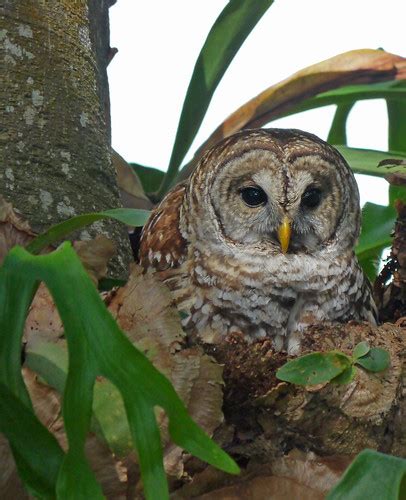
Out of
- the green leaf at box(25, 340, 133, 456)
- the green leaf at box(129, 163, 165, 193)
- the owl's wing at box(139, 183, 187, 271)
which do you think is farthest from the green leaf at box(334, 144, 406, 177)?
the green leaf at box(25, 340, 133, 456)

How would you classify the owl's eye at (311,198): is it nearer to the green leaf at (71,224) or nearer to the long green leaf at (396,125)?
the long green leaf at (396,125)

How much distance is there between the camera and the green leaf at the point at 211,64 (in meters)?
2.64

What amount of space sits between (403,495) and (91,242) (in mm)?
551

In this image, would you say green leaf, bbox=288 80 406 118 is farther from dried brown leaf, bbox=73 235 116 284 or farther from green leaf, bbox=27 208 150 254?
dried brown leaf, bbox=73 235 116 284

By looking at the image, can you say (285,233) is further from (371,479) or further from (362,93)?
(371,479)

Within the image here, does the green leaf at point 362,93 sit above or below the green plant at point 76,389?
above

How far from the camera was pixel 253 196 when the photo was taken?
2.28 m

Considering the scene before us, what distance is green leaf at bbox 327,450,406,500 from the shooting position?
123 centimetres

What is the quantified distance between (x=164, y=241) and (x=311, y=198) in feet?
1.09

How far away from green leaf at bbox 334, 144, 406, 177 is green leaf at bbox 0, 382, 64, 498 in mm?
1304

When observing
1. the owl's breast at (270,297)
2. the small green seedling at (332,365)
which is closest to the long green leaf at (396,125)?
the owl's breast at (270,297)

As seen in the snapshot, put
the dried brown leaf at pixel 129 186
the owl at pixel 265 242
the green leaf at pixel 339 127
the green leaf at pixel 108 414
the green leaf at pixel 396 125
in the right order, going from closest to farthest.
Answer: the green leaf at pixel 108 414 < the owl at pixel 265 242 < the dried brown leaf at pixel 129 186 < the green leaf at pixel 396 125 < the green leaf at pixel 339 127

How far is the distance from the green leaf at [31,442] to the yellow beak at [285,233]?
0.99 metres

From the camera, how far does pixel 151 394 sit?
48.8 inches
